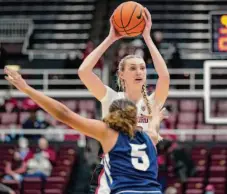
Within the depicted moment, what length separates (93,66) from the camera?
6246 mm

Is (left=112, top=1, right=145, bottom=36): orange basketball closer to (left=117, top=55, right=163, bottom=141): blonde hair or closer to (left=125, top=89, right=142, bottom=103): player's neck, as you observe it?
(left=117, top=55, right=163, bottom=141): blonde hair

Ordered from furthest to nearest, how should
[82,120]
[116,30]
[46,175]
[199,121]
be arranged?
1. [199,121]
2. [46,175]
3. [116,30]
4. [82,120]

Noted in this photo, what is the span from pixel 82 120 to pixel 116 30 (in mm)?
1581

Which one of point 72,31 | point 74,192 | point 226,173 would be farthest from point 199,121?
point 72,31

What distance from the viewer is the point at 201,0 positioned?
2220 centimetres

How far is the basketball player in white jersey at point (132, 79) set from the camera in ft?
20.0

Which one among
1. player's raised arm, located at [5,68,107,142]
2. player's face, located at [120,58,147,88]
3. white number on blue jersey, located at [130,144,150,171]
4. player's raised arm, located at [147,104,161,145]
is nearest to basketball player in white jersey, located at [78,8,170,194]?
player's face, located at [120,58,147,88]

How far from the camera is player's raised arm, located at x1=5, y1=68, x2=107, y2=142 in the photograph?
4902 millimetres

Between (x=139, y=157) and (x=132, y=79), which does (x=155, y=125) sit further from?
(x=132, y=79)

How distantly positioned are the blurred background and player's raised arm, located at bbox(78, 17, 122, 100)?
6420mm

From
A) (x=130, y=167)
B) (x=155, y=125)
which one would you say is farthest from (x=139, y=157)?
(x=155, y=125)

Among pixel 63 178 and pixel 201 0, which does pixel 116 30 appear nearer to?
pixel 63 178

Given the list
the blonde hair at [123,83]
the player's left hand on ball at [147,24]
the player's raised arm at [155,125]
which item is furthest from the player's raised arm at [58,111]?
the player's left hand on ball at [147,24]

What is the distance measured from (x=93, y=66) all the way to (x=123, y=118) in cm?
120
